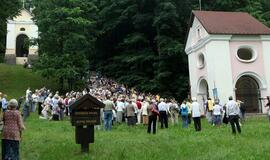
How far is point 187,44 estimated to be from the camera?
130 ft

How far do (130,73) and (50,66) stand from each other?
1049 centimetres

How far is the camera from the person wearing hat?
34.6 feet

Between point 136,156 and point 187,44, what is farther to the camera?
point 187,44

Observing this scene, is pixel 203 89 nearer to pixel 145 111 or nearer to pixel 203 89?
pixel 203 89

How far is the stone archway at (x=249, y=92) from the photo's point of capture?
3397 centimetres

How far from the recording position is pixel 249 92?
34.5 metres

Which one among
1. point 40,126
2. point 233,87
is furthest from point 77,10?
point 40,126

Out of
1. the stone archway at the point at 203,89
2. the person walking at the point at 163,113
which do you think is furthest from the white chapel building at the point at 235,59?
the person walking at the point at 163,113

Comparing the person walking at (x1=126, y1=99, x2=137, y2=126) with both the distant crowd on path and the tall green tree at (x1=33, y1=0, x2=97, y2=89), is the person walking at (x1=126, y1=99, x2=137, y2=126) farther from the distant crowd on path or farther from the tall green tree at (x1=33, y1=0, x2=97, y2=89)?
the tall green tree at (x1=33, y1=0, x2=97, y2=89)

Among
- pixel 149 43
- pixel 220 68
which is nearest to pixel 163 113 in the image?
pixel 220 68

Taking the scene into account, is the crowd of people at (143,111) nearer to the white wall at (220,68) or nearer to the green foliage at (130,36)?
the white wall at (220,68)

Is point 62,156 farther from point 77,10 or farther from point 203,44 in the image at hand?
point 77,10

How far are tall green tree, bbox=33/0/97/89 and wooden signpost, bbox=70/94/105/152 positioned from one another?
2686cm

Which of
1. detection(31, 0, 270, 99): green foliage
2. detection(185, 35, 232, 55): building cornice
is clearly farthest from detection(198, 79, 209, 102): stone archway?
detection(31, 0, 270, 99): green foliage
